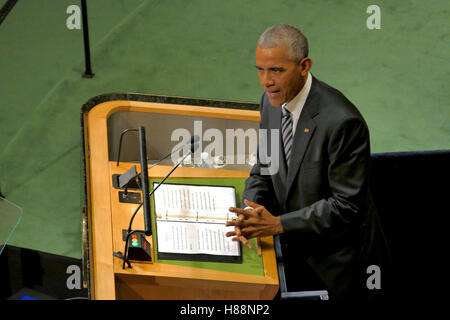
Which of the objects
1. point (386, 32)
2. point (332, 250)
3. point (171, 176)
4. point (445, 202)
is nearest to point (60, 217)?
point (171, 176)

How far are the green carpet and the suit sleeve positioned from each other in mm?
2050

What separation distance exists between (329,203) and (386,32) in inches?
145

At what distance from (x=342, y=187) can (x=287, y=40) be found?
64 centimetres

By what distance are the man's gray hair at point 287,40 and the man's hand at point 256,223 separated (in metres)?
0.68

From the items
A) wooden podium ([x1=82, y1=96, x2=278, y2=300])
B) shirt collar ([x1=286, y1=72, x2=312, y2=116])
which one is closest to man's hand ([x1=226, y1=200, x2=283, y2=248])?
wooden podium ([x1=82, y1=96, x2=278, y2=300])

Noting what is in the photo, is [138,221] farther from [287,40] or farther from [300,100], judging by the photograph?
[287,40]

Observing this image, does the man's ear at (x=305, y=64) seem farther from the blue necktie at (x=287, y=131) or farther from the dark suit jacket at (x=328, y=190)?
the blue necktie at (x=287, y=131)

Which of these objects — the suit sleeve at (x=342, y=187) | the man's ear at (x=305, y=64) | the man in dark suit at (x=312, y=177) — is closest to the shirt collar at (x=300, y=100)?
the man in dark suit at (x=312, y=177)

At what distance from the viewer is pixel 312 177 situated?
2555 millimetres

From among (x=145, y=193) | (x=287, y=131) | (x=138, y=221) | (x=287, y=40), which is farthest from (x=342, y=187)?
(x=138, y=221)

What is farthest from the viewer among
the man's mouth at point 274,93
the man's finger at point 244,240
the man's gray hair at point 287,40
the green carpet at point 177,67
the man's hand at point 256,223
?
the green carpet at point 177,67

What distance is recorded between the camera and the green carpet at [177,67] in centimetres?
457

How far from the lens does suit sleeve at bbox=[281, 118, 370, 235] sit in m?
2.39

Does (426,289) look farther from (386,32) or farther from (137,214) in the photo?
(386,32)
